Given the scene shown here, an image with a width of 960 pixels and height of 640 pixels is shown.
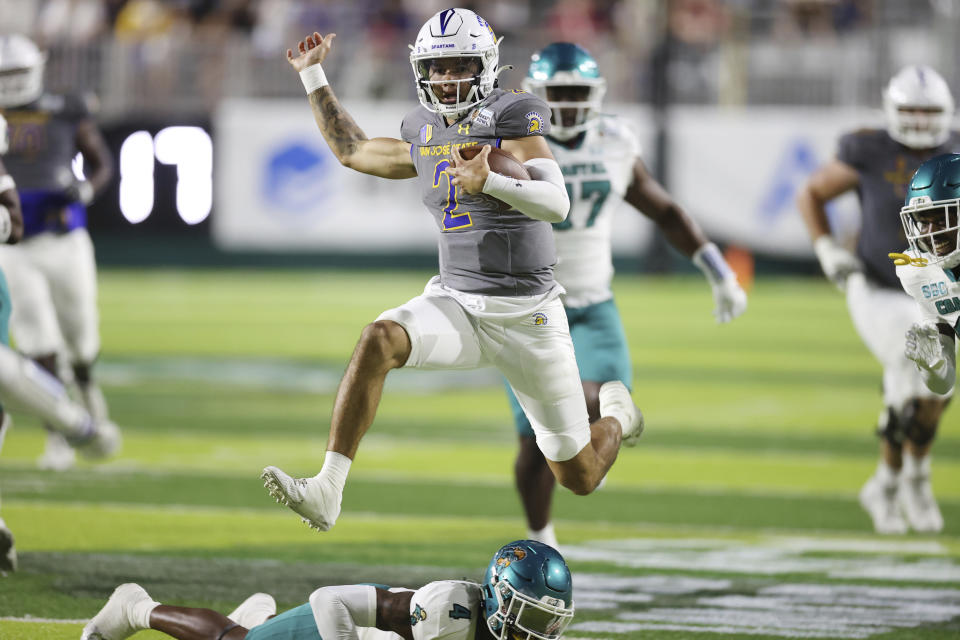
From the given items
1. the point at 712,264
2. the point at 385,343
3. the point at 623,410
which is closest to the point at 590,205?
the point at 712,264

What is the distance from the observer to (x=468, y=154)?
4.24 m

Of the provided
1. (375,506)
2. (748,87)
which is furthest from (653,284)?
(375,506)

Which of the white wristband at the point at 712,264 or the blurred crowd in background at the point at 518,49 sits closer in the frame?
the white wristband at the point at 712,264

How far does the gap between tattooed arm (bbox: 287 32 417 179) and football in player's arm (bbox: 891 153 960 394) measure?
1.63 metres

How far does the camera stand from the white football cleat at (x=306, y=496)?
3881 mm

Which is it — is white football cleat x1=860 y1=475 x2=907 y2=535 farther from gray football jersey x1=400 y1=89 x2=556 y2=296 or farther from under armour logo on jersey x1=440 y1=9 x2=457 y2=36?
under armour logo on jersey x1=440 y1=9 x2=457 y2=36

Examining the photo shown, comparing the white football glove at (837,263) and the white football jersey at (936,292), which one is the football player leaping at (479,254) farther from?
the white football glove at (837,263)

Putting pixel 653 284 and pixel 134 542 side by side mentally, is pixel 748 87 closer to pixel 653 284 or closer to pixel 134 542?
pixel 653 284

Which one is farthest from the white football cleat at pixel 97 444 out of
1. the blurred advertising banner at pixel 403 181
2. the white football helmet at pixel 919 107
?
the blurred advertising banner at pixel 403 181

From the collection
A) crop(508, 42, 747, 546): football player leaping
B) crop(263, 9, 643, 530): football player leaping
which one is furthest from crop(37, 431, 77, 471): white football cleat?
crop(263, 9, 643, 530): football player leaping

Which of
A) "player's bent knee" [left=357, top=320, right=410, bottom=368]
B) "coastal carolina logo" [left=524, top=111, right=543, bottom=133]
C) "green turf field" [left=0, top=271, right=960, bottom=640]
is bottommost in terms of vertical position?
"green turf field" [left=0, top=271, right=960, bottom=640]

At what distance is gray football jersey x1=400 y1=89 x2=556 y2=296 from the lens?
4.42m

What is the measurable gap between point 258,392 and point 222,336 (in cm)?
314

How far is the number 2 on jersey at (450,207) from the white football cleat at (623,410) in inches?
42.9
